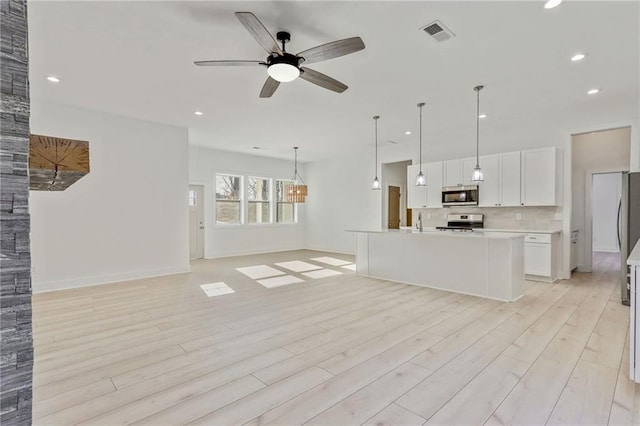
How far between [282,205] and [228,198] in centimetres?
189

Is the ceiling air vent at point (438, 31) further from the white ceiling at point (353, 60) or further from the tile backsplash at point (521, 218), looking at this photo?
the tile backsplash at point (521, 218)

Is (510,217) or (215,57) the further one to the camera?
(510,217)

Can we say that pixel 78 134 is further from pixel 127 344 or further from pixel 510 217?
pixel 510 217

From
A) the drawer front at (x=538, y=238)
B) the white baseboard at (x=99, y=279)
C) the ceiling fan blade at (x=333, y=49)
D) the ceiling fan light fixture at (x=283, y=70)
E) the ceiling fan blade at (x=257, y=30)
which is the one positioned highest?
the ceiling fan blade at (x=257, y=30)

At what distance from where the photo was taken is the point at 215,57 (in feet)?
11.4

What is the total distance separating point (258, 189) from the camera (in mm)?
9695

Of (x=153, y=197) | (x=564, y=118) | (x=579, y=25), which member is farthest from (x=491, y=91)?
(x=153, y=197)

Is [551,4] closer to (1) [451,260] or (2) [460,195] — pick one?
(1) [451,260]

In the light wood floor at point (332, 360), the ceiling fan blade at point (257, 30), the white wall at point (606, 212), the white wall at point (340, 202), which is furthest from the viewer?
the white wall at point (606, 212)

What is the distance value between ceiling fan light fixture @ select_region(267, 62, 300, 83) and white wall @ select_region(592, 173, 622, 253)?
10.8m

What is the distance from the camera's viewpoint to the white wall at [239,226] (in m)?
8.34

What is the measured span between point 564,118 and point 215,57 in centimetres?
566

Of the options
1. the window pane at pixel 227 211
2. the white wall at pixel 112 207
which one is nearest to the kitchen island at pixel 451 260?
the white wall at pixel 112 207

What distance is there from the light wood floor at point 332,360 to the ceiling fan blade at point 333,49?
2553mm
